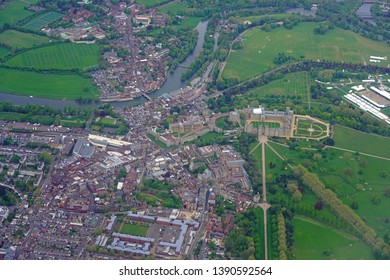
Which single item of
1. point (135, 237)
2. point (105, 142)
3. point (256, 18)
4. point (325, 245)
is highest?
point (135, 237)

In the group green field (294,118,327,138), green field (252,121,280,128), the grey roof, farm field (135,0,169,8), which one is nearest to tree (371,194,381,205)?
green field (294,118,327,138)

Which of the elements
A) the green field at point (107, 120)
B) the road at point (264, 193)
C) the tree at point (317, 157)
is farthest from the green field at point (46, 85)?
the tree at point (317, 157)

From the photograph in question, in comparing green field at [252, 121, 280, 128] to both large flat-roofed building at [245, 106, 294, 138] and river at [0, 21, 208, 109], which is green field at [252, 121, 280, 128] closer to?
large flat-roofed building at [245, 106, 294, 138]

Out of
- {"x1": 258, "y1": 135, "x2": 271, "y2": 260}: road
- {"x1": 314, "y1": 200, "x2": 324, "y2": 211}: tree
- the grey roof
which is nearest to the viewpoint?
the grey roof

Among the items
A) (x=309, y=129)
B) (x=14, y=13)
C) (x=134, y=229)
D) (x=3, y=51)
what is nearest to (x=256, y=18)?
(x=309, y=129)

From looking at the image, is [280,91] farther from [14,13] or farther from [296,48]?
[14,13]

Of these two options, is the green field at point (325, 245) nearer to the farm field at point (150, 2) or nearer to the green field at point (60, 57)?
the green field at point (60, 57)
